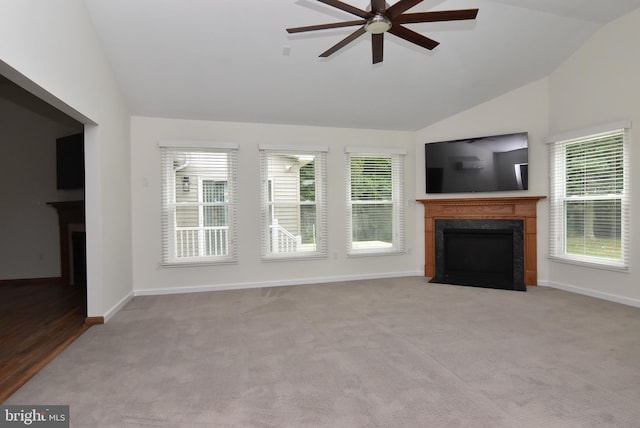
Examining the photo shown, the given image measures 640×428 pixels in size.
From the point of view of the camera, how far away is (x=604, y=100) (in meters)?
4.39

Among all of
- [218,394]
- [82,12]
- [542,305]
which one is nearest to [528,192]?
[542,305]

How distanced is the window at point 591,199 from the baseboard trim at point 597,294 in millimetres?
381

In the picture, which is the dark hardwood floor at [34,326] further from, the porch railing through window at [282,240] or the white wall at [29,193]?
the porch railing through window at [282,240]

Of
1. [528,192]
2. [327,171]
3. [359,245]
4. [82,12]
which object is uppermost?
[82,12]

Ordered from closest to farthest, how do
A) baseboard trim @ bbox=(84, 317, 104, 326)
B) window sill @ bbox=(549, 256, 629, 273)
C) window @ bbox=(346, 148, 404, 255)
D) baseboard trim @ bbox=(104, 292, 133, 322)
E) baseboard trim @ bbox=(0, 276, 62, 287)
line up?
baseboard trim @ bbox=(84, 317, 104, 326) → baseboard trim @ bbox=(104, 292, 133, 322) → window sill @ bbox=(549, 256, 629, 273) → baseboard trim @ bbox=(0, 276, 62, 287) → window @ bbox=(346, 148, 404, 255)

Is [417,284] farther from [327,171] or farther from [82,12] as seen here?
[82,12]

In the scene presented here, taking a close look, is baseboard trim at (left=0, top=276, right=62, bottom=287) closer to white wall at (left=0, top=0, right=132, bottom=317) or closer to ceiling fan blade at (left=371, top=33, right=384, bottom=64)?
white wall at (left=0, top=0, right=132, bottom=317)

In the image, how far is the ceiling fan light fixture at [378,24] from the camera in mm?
2397

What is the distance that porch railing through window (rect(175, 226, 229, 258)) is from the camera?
5105mm

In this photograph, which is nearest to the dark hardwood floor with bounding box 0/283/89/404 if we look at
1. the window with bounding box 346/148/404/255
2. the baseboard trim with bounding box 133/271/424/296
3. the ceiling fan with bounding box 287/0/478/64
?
the baseboard trim with bounding box 133/271/424/296

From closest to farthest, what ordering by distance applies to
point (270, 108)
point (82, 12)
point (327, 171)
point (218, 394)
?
point (218, 394) → point (82, 12) → point (270, 108) → point (327, 171)

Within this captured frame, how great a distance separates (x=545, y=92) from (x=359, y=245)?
146 inches

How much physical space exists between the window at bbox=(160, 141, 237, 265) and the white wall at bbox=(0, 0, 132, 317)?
55 centimetres

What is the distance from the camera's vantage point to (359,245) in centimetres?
592
